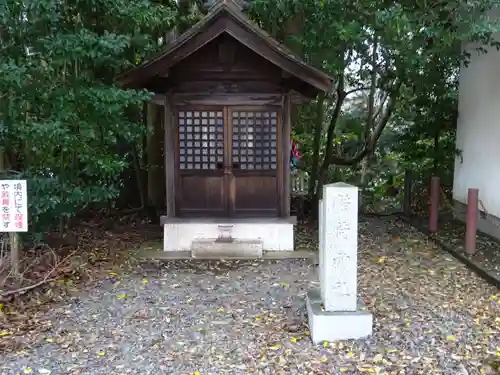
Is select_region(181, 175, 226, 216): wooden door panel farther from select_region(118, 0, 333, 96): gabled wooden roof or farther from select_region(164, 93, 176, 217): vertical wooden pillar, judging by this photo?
select_region(118, 0, 333, 96): gabled wooden roof

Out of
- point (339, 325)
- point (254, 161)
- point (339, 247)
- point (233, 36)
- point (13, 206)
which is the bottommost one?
point (339, 325)

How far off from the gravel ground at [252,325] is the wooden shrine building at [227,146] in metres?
0.85

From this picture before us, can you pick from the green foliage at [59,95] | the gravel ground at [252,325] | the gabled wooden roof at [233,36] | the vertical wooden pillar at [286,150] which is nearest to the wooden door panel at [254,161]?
the vertical wooden pillar at [286,150]

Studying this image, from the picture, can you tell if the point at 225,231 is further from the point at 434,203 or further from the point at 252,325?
the point at 434,203

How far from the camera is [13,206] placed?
564cm

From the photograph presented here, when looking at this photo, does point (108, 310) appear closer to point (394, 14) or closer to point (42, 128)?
point (42, 128)

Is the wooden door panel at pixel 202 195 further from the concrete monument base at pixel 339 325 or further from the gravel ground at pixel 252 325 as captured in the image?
the concrete monument base at pixel 339 325

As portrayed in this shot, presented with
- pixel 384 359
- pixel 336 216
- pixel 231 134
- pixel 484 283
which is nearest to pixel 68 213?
pixel 231 134

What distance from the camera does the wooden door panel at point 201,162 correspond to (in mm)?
8117

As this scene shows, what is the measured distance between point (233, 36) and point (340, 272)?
4170 millimetres

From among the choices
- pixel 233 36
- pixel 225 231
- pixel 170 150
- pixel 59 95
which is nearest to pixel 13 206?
pixel 59 95

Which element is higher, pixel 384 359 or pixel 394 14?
pixel 394 14

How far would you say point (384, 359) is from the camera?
4324 millimetres

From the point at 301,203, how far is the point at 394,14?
6.21 m
